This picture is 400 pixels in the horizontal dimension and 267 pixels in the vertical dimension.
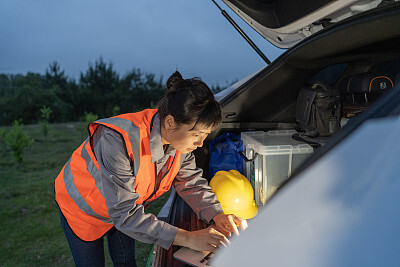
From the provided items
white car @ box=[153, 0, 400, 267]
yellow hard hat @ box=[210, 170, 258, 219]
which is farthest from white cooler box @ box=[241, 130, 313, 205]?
white car @ box=[153, 0, 400, 267]

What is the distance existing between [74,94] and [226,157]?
15.2 metres

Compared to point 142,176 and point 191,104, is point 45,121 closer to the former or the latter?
point 142,176

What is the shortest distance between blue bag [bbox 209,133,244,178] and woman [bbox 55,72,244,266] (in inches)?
18.8

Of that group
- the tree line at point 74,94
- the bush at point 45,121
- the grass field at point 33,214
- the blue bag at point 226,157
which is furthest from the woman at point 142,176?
the tree line at point 74,94

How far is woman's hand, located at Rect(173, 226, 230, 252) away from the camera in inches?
45.3

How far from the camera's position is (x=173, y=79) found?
1.37 metres

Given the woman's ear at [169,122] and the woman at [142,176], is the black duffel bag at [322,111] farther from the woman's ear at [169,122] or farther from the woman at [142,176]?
the woman's ear at [169,122]

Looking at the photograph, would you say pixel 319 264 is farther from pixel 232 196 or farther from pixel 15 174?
pixel 15 174

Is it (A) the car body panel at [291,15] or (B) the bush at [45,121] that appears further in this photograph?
(B) the bush at [45,121]

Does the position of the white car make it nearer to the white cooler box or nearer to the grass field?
the white cooler box

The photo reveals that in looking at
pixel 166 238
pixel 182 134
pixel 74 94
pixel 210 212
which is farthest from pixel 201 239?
pixel 74 94

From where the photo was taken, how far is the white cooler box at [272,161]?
1.72 m

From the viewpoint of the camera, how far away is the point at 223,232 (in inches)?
49.4

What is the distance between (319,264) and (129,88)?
1693 cm
